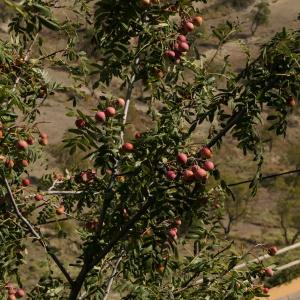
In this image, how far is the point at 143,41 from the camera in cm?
384

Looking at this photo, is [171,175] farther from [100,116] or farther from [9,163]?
[9,163]

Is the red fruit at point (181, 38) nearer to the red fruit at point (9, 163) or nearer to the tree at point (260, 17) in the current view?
the red fruit at point (9, 163)

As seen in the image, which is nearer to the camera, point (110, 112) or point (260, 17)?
point (110, 112)

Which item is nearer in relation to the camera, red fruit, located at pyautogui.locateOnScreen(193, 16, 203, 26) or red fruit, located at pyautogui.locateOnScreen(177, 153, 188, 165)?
red fruit, located at pyautogui.locateOnScreen(177, 153, 188, 165)

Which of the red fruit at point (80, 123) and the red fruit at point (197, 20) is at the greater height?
the red fruit at point (197, 20)

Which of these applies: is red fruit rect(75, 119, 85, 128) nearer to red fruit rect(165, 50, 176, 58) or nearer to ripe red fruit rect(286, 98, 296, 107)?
red fruit rect(165, 50, 176, 58)

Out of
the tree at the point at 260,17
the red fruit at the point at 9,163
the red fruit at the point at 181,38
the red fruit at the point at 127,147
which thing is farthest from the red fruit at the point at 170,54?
the tree at the point at 260,17

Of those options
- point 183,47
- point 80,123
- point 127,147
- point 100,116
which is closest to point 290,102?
point 183,47

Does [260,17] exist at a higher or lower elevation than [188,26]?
lower

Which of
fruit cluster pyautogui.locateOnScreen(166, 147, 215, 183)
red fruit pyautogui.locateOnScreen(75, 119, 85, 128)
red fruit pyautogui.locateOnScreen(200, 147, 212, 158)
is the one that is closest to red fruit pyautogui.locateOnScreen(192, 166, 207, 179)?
fruit cluster pyautogui.locateOnScreen(166, 147, 215, 183)

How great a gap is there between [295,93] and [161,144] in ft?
3.16

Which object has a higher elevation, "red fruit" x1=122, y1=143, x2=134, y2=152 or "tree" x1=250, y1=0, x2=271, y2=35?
"red fruit" x1=122, y1=143, x2=134, y2=152

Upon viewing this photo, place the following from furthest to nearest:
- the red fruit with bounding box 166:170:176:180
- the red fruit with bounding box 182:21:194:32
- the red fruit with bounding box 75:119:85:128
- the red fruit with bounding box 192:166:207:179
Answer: the red fruit with bounding box 182:21:194:32 < the red fruit with bounding box 75:119:85:128 < the red fruit with bounding box 166:170:176:180 < the red fruit with bounding box 192:166:207:179

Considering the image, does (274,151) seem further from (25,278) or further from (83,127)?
(83,127)
